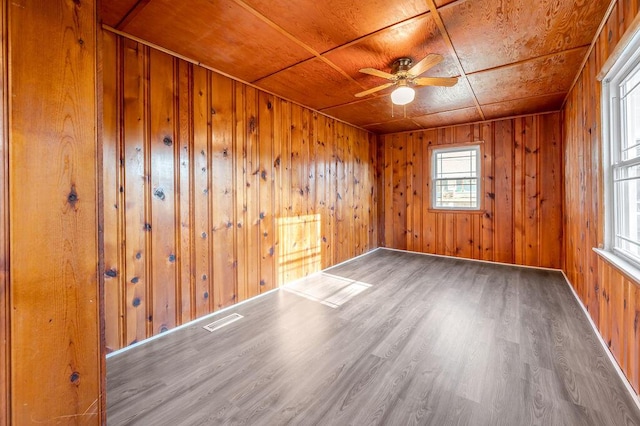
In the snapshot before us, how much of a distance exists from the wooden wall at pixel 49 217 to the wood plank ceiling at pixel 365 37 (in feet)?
3.79

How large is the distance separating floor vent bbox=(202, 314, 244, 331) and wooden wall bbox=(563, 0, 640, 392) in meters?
2.91

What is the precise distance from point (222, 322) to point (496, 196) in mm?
4619

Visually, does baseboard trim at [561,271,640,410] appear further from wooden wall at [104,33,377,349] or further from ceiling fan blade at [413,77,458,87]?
wooden wall at [104,33,377,349]

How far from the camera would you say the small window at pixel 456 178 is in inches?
196

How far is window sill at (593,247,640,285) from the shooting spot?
167 cm

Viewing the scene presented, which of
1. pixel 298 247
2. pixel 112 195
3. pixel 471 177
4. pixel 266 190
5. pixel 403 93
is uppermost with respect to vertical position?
pixel 403 93

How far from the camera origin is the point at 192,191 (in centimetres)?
271

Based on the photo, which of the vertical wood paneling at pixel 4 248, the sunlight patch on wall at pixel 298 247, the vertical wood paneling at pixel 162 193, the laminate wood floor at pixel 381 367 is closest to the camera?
the vertical wood paneling at pixel 4 248

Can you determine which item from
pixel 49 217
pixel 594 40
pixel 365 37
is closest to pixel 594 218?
pixel 594 40

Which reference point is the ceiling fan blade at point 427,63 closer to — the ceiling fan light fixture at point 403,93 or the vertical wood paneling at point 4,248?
the ceiling fan light fixture at point 403,93

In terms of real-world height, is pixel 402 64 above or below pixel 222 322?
above

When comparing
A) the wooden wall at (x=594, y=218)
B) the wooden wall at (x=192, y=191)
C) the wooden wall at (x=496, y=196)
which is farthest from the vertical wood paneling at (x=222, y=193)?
the wooden wall at (x=496, y=196)

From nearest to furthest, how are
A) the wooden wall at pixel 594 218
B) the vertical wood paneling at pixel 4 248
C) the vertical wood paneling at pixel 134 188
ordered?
the vertical wood paneling at pixel 4 248, the wooden wall at pixel 594 218, the vertical wood paneling at pixel 134 188

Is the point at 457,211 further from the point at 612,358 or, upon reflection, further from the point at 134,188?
the point at 134,188
